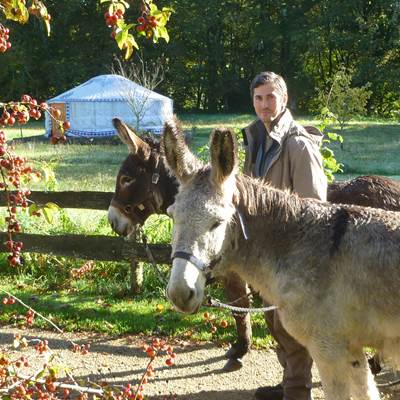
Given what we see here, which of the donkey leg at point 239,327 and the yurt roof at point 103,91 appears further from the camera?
the yurt roof at point 103,91

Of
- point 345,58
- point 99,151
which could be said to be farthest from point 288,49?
point 99,151

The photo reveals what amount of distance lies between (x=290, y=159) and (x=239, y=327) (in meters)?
2.12

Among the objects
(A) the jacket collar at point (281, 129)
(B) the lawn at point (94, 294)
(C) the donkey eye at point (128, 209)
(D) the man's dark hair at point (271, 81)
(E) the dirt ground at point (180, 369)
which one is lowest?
(E) the dirt ground at point (180, 369)

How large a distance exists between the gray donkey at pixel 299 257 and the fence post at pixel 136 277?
379 centimetres

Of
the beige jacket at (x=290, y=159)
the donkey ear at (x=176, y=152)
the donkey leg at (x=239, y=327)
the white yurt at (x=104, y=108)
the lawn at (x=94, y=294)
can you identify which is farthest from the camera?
the white yurt at (x=104, y=108)

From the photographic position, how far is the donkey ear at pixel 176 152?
10.2ft

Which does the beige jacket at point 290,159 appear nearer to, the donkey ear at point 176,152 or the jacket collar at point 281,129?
the jacket collar at point 281,129

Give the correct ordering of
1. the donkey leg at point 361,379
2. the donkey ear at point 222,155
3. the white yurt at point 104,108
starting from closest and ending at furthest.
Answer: the donkey ear at point 222,155 < the donkey leg at point 361,379 < the white yurt at point 104,108

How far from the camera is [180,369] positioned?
17.2ft

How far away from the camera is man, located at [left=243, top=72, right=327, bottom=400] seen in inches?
152

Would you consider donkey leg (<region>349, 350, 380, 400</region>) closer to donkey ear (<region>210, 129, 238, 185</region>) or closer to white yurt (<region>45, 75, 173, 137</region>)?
donkey ear (<region>210, 129, 238, 185</region>)

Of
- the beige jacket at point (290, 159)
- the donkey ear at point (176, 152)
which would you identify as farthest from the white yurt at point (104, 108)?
the donkey ear at point (176, 152)

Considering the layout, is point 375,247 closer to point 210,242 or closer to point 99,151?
point 210,242

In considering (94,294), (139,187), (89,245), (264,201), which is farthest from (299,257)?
(94,294)
